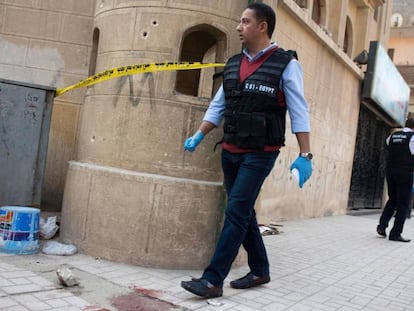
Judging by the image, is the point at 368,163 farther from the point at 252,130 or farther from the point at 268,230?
the point at 252,130

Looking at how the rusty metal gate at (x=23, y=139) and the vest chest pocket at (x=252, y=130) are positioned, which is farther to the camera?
the rusty metal gate at (x=23, y=139)

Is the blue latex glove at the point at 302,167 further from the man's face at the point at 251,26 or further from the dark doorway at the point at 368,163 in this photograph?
the dark doorway at the point at 368,163

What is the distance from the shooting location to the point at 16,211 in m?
4.02

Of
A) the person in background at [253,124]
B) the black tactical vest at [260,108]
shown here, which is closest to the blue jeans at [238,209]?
the person in background at [253,124]

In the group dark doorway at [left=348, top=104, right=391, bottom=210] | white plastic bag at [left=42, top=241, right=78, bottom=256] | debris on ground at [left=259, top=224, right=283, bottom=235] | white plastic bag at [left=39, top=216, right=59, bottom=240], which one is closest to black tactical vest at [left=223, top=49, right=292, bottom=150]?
white plastic bag at [left=42, top=241, right=78, bottom=256]

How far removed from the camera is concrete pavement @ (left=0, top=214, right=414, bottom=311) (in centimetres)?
309

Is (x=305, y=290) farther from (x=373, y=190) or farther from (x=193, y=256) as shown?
(x=373, y=190)

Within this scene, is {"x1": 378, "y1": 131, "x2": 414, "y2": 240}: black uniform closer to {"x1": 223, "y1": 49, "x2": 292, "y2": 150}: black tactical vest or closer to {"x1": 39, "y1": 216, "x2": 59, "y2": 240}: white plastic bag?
{"x1": 223, "y1": 49, "x2": 292, "y2": 150}: black tactical vest

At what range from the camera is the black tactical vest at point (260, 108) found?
3.38 meters

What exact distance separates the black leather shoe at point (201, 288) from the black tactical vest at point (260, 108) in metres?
1.02

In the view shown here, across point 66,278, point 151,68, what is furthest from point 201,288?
point 151,68

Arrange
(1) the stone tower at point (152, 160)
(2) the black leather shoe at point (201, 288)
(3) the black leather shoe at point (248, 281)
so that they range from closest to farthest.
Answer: (2) the black leather shoe at point (201, 288)
(3) the black leather shoe at point (248, 281)
(1) the stone tower at point (152, 160)

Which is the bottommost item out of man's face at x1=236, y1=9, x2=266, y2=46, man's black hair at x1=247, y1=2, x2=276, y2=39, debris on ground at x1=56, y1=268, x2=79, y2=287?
debris on ground at x1=56, y1=268, x2=79, y2=287

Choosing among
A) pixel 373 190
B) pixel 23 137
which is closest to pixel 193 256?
pixel 23 137
